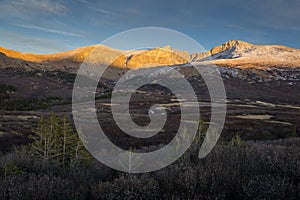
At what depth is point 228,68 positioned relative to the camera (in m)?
171

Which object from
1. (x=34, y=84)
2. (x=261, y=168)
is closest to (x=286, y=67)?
(x=34, y=84)

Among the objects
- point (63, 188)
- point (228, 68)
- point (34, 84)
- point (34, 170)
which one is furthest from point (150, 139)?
point (228, 68)

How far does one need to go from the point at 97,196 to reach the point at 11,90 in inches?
4060

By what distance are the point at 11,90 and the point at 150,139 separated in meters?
87.5

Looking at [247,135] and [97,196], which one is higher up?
[97,196]

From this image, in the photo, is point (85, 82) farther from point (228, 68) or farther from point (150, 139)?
point (150, 139)

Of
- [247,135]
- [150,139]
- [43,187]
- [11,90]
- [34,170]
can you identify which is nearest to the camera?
[43,187]

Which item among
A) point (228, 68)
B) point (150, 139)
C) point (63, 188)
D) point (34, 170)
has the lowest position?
point (150, 139)

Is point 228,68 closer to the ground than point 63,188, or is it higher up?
higher up

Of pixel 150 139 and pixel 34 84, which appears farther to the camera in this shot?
pixel 34 84

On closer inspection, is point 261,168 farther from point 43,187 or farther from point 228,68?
point 228,68

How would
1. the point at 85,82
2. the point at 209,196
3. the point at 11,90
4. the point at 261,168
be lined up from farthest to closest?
the point at 85,82
the point at 11,90
the point at 261,168
the point at 209,196

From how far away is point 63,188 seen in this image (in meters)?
5.03

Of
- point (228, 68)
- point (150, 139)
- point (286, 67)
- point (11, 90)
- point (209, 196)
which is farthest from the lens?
point (286, 67)
